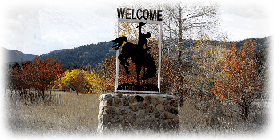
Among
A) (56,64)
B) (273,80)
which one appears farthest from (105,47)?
(273,80)

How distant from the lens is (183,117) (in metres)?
9.45

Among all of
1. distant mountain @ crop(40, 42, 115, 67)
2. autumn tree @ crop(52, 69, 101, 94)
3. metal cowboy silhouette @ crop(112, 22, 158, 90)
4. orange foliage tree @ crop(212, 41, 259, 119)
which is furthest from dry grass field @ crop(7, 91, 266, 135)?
distant mountain @ crop(40, 42, 115, 67)

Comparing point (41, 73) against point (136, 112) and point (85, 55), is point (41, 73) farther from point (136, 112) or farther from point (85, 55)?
point (85, 55)

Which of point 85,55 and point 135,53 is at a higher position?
point 85,55

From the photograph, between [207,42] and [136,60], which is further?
[207,42]

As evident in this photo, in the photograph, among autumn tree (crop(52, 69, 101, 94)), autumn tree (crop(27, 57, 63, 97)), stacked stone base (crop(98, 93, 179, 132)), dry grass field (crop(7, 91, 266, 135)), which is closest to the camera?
stacked stone base (crop(98, 93, 179, 132))

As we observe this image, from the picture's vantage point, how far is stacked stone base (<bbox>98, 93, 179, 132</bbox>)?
278 inches

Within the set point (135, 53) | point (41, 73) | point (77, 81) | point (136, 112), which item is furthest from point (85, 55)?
point (136, 112)

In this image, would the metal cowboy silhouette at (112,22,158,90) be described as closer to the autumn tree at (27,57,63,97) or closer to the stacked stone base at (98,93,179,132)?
the stacked stone base at (98,93,179,132)

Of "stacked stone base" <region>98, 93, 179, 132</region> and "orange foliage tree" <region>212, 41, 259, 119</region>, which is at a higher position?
"orange foliage tree" <region>212, 41, 259, 119</region>

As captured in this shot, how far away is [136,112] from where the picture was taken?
717 cm

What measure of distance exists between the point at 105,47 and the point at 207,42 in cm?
5939

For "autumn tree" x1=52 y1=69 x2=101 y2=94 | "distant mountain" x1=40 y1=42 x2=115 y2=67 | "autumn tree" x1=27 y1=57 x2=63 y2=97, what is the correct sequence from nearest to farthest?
1. "autumn tree" x1=27 y1=57 x2=63 y2=97
2. "autumn tree" x1=52 y1=69 x2=101 y2=94
3. "distant mountain" x1=40 y1=42 x2=115 y2=67

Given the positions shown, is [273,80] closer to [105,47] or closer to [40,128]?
[40,128]
